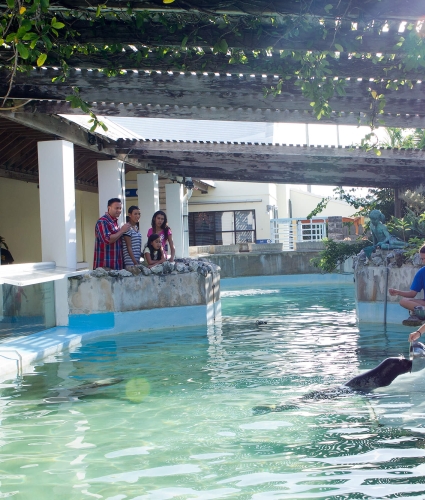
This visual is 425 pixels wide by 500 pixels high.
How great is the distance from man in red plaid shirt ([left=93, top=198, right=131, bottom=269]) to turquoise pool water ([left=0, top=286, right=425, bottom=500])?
2.09 m

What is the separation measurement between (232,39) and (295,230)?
25850mm

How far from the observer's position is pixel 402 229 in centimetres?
1348

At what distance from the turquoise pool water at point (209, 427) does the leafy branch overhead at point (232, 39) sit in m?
2.78

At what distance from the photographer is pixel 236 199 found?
29812mm

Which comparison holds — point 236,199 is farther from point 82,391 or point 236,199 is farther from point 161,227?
point 82,391

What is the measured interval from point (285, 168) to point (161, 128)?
7328 millimetres

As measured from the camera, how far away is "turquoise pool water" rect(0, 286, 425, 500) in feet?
14.1

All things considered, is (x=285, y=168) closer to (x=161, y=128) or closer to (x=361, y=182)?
(x=361, y=182)

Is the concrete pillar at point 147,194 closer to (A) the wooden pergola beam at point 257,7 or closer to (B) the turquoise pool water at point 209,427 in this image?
(B) the turquoise pool water at point 209,427

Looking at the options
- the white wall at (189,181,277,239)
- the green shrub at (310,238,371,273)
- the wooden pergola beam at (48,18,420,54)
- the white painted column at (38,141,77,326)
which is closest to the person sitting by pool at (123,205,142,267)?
the white painted column at (38,141,77,326)

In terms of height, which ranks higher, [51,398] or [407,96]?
[407,96]

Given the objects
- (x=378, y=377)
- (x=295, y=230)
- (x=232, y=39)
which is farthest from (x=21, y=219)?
(x=378, y=377)

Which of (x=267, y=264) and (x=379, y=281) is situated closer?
(x=379, y=281)

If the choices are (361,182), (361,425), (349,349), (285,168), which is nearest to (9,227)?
(285,168)
